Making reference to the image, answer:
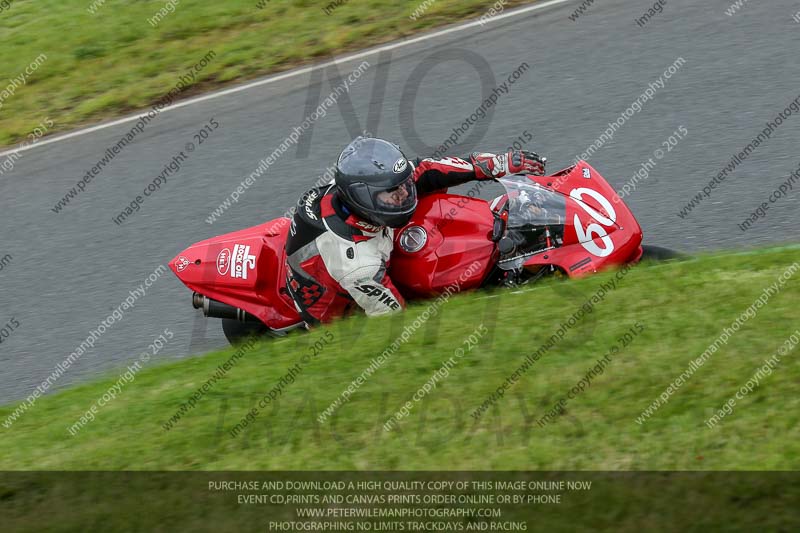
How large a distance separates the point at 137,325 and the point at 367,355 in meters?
2.55

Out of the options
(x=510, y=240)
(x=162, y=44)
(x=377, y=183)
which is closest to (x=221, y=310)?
(x=377, y=183)

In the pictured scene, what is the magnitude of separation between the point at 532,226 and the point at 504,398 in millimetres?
1581

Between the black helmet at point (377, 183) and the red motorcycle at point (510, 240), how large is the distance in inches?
17.0

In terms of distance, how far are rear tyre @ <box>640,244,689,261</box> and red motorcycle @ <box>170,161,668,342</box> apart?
0.02 meters

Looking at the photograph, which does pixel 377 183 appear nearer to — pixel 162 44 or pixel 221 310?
pixel 221 310

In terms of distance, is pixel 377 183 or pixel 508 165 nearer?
pixel 377 183

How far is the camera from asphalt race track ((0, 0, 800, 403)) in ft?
25.9

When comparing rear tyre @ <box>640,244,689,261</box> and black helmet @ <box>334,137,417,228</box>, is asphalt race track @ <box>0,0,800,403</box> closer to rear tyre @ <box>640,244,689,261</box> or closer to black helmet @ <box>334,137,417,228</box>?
rear tyre @ <box>640,244,689,261</box>

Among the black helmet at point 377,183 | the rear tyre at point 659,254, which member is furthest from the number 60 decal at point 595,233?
the black helmet at point 377,183

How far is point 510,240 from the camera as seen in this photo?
260 inches

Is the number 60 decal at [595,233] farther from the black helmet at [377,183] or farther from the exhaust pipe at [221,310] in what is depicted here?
the exhaust pipe at [221,310]

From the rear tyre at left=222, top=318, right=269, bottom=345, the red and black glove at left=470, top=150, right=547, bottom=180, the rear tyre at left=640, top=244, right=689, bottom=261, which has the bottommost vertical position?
the rear tyre at left=222, top=318, right=269, bottom=345

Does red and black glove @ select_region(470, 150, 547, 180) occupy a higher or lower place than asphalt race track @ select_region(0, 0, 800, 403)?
higher

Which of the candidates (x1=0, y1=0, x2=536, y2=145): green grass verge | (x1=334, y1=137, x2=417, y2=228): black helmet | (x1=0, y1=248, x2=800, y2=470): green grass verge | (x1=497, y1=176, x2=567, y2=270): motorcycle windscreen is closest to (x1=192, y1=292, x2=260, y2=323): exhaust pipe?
(x1=0, y1=248, x2=800, y2=470): green grass verge
